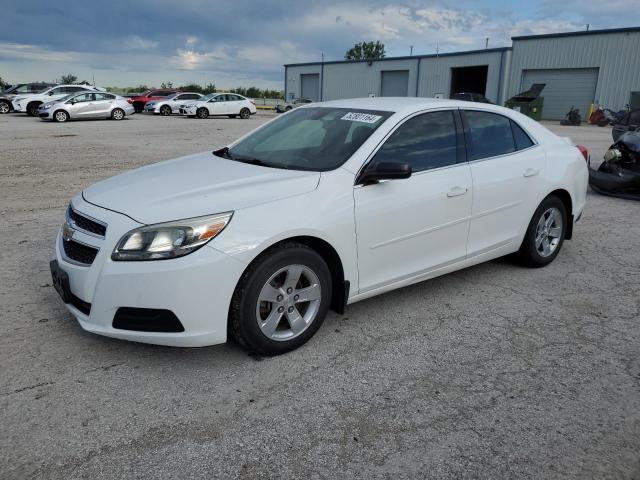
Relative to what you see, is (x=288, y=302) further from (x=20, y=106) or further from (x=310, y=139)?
(x=20, y=106)

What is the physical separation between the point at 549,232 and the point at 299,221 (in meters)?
3.02

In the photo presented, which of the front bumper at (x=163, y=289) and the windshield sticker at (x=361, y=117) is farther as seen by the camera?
the windshield sticker at (x=361, y=117)

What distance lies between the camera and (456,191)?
161 inches

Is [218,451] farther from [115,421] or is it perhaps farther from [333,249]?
[333,249]

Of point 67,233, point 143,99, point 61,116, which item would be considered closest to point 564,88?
point 143,99

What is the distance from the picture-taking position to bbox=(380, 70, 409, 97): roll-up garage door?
1913 inches

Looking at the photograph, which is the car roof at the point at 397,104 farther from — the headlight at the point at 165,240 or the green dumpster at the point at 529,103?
the green dumpster at the point at 529,103

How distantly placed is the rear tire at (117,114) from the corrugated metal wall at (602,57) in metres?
28.1

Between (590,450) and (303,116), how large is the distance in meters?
3.16

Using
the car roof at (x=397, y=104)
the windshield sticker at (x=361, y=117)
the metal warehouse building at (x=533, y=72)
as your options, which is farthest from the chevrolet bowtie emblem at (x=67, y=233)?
the metal warehouse building at (x=533, y=72)

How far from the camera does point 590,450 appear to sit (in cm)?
256

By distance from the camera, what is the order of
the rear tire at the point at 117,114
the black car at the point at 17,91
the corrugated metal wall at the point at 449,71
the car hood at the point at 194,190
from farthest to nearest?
the corrugated metal wall at the point at 449,71
the black car at the point at 17,91
the rear tire at the point at 117,114
the car hood at the point at 194,190

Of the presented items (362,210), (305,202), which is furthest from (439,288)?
(305,202)

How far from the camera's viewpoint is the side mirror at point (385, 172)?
3471 mm
